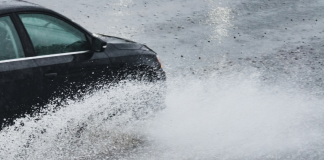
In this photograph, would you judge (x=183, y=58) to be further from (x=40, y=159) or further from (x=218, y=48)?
(x=40, y=159)

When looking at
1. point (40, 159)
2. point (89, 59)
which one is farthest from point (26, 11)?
point (40, 159)

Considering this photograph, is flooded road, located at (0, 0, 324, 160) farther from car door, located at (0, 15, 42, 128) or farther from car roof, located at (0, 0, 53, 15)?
car roof, located at (0, 0, 53, 15)

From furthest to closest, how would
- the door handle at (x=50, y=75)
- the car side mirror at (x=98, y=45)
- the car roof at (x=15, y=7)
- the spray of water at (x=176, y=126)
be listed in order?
the car side mirror at (x=98, y=45) → the spray of water at (x=176, y=126) → the door handle at (x=50, y=75) → the car roof at (x=15, y=7)

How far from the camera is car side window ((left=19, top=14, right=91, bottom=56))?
191 inches

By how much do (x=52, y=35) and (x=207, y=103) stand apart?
2.72m

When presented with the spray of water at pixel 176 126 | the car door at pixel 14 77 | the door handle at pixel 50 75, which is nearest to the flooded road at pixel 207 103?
the spray of water at pixel 176 126

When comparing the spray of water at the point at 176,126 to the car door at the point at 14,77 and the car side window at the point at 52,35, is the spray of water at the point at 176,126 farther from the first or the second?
the car side window at the point at 52,35

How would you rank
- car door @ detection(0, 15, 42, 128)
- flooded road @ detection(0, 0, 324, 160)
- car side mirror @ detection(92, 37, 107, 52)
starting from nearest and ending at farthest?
car door @ detection(0, 15, 42, 128) < flooded road @ detection(0, 0, 324, 160) < car side mirror @ detection(92, 37, 107, 52)

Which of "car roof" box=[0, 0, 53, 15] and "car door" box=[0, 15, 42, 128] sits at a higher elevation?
Answer: "car roof" box=[0, 0, 53, 15]

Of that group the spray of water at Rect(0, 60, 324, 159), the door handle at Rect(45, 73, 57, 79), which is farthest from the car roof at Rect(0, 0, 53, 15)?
the spray of water at Rect(0, 60, 324, 159)

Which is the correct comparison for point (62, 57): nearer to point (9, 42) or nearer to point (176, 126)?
point (9, 42)

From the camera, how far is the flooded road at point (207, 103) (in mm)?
5203

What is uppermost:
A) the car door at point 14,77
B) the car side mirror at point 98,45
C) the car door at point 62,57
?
the car side mirror at point 98,45

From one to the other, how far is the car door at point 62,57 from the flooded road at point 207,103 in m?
0.25
